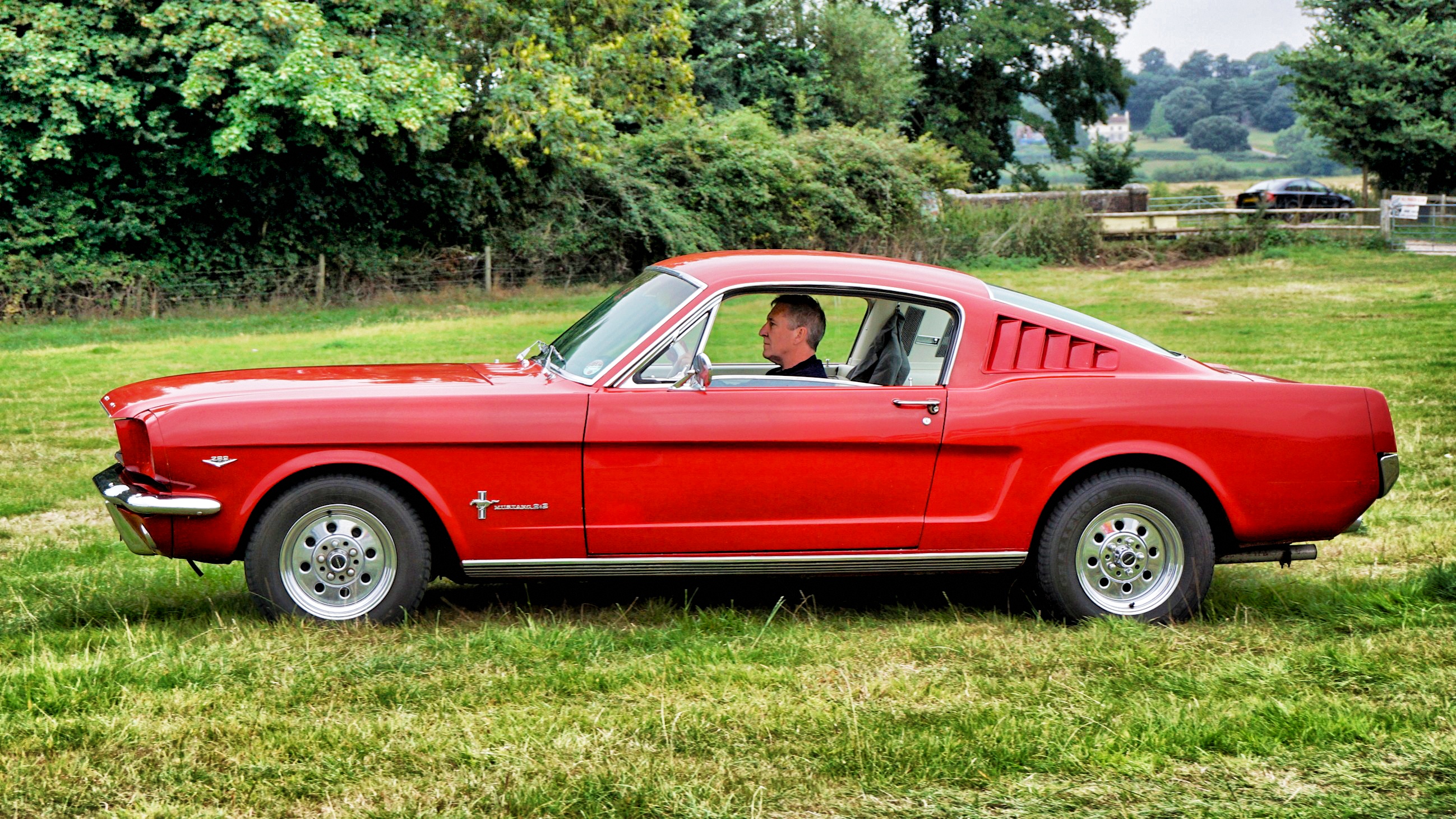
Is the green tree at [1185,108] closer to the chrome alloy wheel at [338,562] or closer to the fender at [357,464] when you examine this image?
the fender at [357,464]

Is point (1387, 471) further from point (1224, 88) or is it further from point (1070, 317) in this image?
point (1224, 88)

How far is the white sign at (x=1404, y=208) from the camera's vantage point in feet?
117

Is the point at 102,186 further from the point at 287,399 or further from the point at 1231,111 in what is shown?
the point at 1231,111

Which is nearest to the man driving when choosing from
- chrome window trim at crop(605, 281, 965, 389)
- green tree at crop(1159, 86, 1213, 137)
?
chrome window trim at crop(605, 281, 965, 389)

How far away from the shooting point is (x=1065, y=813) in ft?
12.6

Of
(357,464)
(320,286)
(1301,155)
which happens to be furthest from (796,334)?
(1301,155)

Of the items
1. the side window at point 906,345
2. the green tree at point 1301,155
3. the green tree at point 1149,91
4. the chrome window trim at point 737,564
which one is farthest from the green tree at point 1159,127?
the chrome window trim at point 737,564

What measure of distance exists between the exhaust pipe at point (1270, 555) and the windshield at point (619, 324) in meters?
2.51

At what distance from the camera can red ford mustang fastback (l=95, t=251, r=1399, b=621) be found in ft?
17.2

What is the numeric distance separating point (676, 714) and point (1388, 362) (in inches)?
499

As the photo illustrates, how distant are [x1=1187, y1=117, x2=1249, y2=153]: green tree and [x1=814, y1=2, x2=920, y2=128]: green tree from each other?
9060cm

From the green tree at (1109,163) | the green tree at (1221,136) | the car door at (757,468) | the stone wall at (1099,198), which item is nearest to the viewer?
the car door at (757,468)

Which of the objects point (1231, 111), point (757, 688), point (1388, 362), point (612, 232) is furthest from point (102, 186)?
point (1231, 111)

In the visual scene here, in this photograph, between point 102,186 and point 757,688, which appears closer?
point 757,688
